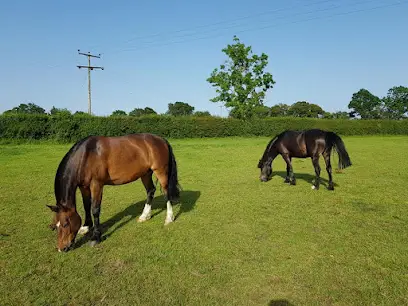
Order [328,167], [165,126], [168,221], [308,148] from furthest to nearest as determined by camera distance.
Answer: [165,126], [308,148], [328,167], [168,221]

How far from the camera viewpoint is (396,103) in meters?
86.2

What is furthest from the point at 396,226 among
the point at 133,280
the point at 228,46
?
the point at 228,46

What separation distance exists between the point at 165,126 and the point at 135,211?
23319 millimetres

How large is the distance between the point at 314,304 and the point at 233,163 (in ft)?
37.6

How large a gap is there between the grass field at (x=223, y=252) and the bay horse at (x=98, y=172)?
433mm

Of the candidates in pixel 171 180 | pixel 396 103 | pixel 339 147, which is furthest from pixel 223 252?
pixel 396 103

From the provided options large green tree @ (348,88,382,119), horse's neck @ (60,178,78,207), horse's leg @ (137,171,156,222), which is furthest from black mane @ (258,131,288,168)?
large green tree @ (348,88,382,119)

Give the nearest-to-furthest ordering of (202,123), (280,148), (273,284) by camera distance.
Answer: (273,284) → (280,148) → (202,123)

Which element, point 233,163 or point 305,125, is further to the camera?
point 305,125

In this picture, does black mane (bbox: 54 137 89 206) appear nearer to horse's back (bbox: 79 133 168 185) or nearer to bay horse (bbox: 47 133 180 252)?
bay horse (bbox: 47 133 180 252)

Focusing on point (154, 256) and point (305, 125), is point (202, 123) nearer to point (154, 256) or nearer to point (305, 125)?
point (305, 125)

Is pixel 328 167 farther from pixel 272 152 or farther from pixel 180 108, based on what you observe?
pixel 180 108

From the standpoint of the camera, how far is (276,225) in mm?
5809

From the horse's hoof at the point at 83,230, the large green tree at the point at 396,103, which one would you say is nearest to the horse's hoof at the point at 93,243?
the horse's hoof at the point at 83,230
